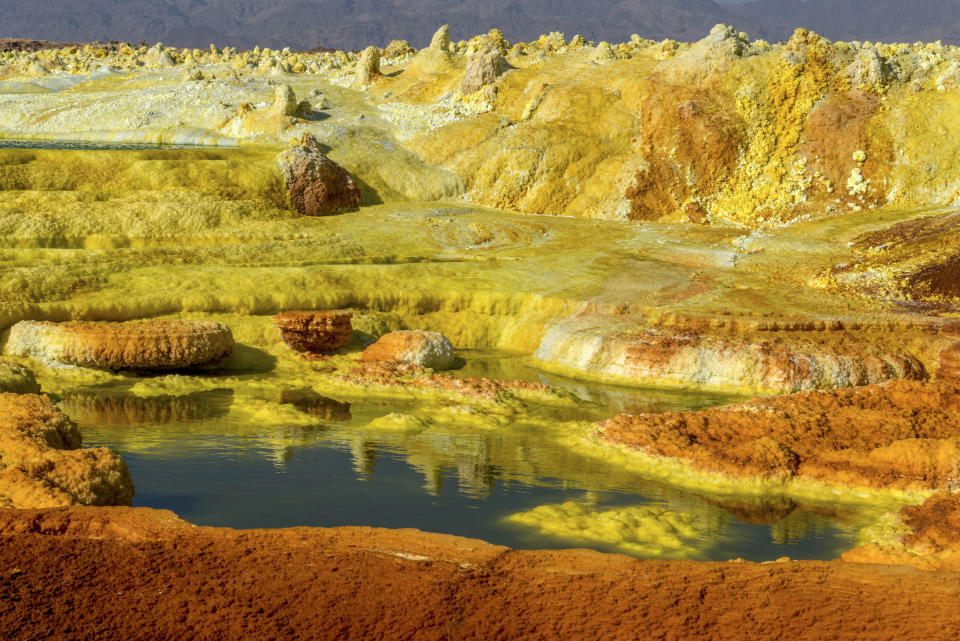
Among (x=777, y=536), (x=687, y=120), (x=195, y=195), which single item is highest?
(x=687, y=120)

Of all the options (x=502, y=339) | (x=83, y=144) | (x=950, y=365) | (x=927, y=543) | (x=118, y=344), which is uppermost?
(x=83, y=144)

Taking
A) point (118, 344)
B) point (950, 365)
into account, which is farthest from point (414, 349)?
point (950, 365)

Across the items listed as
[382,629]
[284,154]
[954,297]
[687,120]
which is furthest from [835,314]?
[284,154]

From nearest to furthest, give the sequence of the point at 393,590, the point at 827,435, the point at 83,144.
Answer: the point at 393,590 → the point at 827,435 → the point at 83,144

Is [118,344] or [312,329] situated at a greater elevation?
[312,329]

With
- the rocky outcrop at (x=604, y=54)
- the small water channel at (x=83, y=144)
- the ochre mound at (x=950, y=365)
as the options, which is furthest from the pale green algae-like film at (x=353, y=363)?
the rocky outcrop at (x=604, y=54)

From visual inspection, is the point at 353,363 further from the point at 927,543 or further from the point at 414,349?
the point at 927,543

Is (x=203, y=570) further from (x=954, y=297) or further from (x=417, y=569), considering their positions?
(x=954, y=297)
